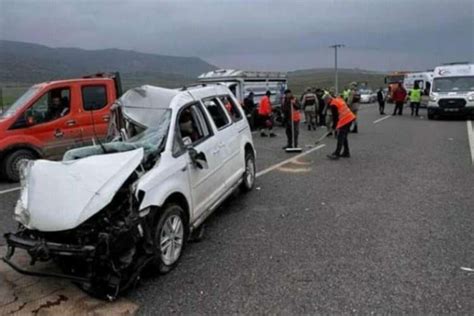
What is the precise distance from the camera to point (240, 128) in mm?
7512

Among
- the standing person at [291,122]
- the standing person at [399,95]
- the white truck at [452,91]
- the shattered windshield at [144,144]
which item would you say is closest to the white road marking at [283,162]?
the standing person at [291,122]

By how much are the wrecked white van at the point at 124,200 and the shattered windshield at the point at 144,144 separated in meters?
0.01

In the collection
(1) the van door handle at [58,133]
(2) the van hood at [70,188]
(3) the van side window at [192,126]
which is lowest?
(2) the van hood at [70,188]

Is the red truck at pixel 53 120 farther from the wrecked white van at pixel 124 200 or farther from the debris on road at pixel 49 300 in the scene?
the debris on road at pixel 49 300

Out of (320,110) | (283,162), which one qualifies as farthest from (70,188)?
(320,110)

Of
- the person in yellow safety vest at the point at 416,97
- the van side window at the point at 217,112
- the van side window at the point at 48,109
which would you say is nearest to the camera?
the van side window at the point at 217,112

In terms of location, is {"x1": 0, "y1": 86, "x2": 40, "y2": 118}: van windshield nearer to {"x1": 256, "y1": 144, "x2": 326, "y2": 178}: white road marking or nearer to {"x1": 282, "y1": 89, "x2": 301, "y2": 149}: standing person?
{"x1": 256, "y1": 144, "x2": 326, "y2": 178}: white road marking

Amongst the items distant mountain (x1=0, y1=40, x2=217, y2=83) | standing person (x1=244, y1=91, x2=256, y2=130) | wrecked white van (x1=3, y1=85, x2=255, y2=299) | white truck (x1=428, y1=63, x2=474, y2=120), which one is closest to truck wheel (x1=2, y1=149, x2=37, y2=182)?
wrecked white van (x1=3, y1=85, x2=255, y2=299)

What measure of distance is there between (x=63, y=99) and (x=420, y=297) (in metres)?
8.40

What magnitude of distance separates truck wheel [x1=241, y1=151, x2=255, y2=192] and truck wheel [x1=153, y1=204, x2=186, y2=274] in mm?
2883

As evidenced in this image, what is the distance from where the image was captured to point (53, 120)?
31.4 ft

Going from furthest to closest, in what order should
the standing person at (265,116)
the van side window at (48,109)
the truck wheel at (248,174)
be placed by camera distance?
the standing person at (265,116) → the van side window at (48,109) → the truck wheel at (248,174)

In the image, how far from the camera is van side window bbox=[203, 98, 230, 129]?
6449mm

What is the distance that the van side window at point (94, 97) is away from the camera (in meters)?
10.0
